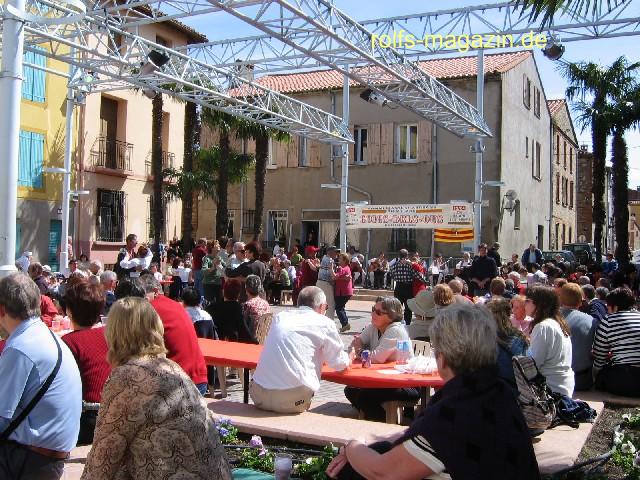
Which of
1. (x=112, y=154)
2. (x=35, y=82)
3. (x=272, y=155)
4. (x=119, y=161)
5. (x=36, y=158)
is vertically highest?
(x=35, y=82)

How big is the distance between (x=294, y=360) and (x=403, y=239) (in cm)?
2410

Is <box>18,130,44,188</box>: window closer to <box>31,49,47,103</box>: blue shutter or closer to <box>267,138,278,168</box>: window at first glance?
<box>31,49,47,103</box>: blue shutter

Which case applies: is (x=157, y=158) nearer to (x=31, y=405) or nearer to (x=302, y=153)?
(x=302, y=153)

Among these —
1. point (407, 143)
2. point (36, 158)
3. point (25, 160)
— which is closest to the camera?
point (25, 160)

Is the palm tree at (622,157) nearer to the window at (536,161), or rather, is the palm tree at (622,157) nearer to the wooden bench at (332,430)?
the window at (536,161)

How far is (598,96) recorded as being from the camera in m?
25.7

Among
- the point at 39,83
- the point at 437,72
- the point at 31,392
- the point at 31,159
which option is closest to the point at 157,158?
the point at 31,159

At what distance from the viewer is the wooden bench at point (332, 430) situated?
16.4 ft

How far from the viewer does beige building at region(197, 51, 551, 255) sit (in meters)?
28.5

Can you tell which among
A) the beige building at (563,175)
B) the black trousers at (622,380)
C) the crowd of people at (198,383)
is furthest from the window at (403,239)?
the crowd of people at (198,383)

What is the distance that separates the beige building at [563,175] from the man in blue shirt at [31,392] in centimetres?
3601

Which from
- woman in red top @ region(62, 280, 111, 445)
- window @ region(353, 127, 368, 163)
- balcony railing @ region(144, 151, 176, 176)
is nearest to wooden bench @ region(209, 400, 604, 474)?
woman in red top @ region(62, 280, 111, 445)

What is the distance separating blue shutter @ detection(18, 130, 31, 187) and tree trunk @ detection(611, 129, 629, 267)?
63.3 feet

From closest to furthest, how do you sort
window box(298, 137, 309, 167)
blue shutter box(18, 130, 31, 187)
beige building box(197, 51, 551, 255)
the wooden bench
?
the wooden bench, blue shutter box(18, 130, 31, 187), beige building box(197, 51, 551, 255), window box(298, 137, 309, 167)
